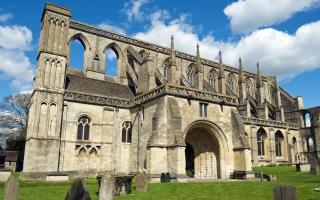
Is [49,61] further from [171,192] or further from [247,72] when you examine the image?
[247,72]

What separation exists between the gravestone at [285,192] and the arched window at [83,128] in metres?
24.4

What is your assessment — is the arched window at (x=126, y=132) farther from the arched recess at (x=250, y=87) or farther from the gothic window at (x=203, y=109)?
the arched recess at (x=250, y=87)

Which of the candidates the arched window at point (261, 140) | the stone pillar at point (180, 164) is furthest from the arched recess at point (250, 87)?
the stone pillar at point (180, 164)

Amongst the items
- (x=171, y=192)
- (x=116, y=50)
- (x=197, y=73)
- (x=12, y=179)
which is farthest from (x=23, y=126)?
(x=12, y=179)

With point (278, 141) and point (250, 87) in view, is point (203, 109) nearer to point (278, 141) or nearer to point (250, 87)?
point (278, 141)

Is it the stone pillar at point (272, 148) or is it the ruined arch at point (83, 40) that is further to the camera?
the stone pillar at point (272, 148)

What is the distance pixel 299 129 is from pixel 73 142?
3589 cm

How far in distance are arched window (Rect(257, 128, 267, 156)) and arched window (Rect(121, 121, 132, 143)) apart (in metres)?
19.7

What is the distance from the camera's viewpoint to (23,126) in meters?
45.2

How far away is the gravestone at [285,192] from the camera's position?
445 cm

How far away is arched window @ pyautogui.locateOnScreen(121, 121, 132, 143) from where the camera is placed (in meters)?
28.8

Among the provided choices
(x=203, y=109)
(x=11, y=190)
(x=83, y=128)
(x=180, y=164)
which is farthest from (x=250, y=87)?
(x=11, y=190)

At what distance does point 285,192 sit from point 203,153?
916 inches

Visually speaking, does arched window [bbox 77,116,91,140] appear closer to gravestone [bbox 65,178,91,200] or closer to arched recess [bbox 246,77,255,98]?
gravestone [bbox 65,178,91,200]
